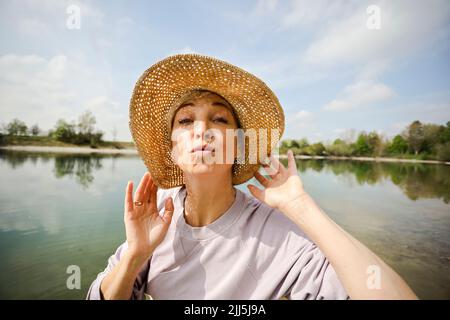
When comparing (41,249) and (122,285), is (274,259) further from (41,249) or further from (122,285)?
(41,249)

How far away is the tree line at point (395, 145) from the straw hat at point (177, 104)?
2157 inches

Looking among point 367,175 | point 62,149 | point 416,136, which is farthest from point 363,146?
point 62,149

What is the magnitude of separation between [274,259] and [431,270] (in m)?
6.12

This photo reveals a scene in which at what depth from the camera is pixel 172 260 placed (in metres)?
1.55

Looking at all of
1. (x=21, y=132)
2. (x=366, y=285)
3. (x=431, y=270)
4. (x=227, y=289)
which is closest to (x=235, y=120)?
(x=227, y=289)

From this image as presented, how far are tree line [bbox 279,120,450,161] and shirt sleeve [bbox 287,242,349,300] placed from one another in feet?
181

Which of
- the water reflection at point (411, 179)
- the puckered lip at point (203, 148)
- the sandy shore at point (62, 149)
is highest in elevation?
the sandy shore at point (62, 149)

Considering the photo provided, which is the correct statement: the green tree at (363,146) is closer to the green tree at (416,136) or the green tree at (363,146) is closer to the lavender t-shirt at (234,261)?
the green tree at (416,136)

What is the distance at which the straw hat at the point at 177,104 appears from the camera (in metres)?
1.67

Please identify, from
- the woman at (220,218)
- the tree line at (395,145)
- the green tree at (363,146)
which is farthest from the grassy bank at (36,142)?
the green tree at (363,146)

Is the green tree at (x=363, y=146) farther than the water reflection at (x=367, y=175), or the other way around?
the green tree at (x=363, y=146)

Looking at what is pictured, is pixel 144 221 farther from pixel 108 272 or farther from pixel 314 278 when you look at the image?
pixel 314 278

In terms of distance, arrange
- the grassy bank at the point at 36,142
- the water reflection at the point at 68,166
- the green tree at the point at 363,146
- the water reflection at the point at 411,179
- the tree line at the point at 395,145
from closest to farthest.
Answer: the water reflection at the point at 411,179, the water reflection at the point at 68,166, the grassy bank at the point at 36,142, the tree line at the point at 395,145, the green tree at the point at 363,146

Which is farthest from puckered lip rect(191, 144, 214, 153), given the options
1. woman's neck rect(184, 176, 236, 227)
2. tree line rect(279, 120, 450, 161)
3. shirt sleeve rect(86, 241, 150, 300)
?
tree line rect(279, 120, 450, 161)
